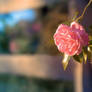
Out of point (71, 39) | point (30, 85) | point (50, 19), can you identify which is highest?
point (50, 19)

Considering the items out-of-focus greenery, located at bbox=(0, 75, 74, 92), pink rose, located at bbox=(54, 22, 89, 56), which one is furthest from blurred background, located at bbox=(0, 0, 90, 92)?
pink rose, located at bbox=(54, 22, 89, 56)

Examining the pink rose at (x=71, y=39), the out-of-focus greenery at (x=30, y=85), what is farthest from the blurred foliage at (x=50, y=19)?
the pink rose at (x=71, y=39)

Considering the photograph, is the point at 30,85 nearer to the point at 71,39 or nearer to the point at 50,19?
the point at 50,19

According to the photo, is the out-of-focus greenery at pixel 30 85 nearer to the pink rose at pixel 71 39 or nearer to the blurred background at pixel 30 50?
the blurred background at pixel 30 50

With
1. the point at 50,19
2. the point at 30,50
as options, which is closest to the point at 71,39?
the point at 50,19

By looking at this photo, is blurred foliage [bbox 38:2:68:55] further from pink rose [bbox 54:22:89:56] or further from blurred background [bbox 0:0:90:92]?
pink rose [bbox 54:22:89:56]

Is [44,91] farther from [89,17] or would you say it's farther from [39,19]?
[89,17]

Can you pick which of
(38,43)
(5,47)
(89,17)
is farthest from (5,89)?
(89,17)
